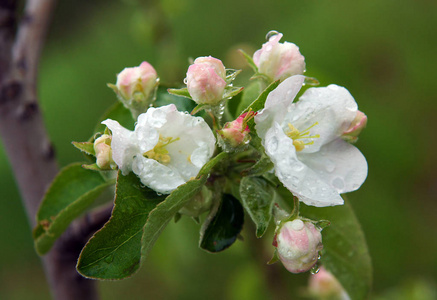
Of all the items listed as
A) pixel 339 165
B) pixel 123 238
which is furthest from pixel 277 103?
pixel 123 238

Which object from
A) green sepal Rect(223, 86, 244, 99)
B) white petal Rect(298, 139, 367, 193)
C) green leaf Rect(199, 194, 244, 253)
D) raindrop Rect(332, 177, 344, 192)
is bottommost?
green leaf Rect(199, 194, 244, 253)

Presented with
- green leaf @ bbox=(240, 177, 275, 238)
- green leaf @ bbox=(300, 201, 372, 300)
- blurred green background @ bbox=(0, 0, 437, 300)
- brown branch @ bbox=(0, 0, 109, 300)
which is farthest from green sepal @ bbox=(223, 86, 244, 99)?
blurred green background @ bbox=(0, 0, 437, 300)

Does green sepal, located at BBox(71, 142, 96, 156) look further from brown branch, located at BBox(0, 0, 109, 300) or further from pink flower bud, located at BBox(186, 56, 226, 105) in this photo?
brown branch, located at BBox(0, 0, 109, 300)

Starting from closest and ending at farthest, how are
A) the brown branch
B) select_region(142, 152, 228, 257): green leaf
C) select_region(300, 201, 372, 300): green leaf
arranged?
select_region(142, 152, 228, 257): green leaf < select_region(300, 201, 372, 300): green leaf < the brown branch

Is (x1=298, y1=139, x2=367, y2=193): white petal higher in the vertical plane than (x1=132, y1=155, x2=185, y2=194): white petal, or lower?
lower

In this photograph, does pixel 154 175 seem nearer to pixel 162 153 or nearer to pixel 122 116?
pixel 162 153

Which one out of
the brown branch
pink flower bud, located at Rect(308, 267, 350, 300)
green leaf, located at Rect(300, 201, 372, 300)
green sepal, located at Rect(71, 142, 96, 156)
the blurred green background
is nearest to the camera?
green sepal, located at Rect(71, 142, 96, 156)

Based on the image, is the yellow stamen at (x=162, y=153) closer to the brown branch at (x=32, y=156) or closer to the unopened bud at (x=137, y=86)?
the unopened bud at (x=137, y=86)

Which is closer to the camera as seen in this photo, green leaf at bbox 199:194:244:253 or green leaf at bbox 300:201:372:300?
green leaf at bbox 199:194:244:253
